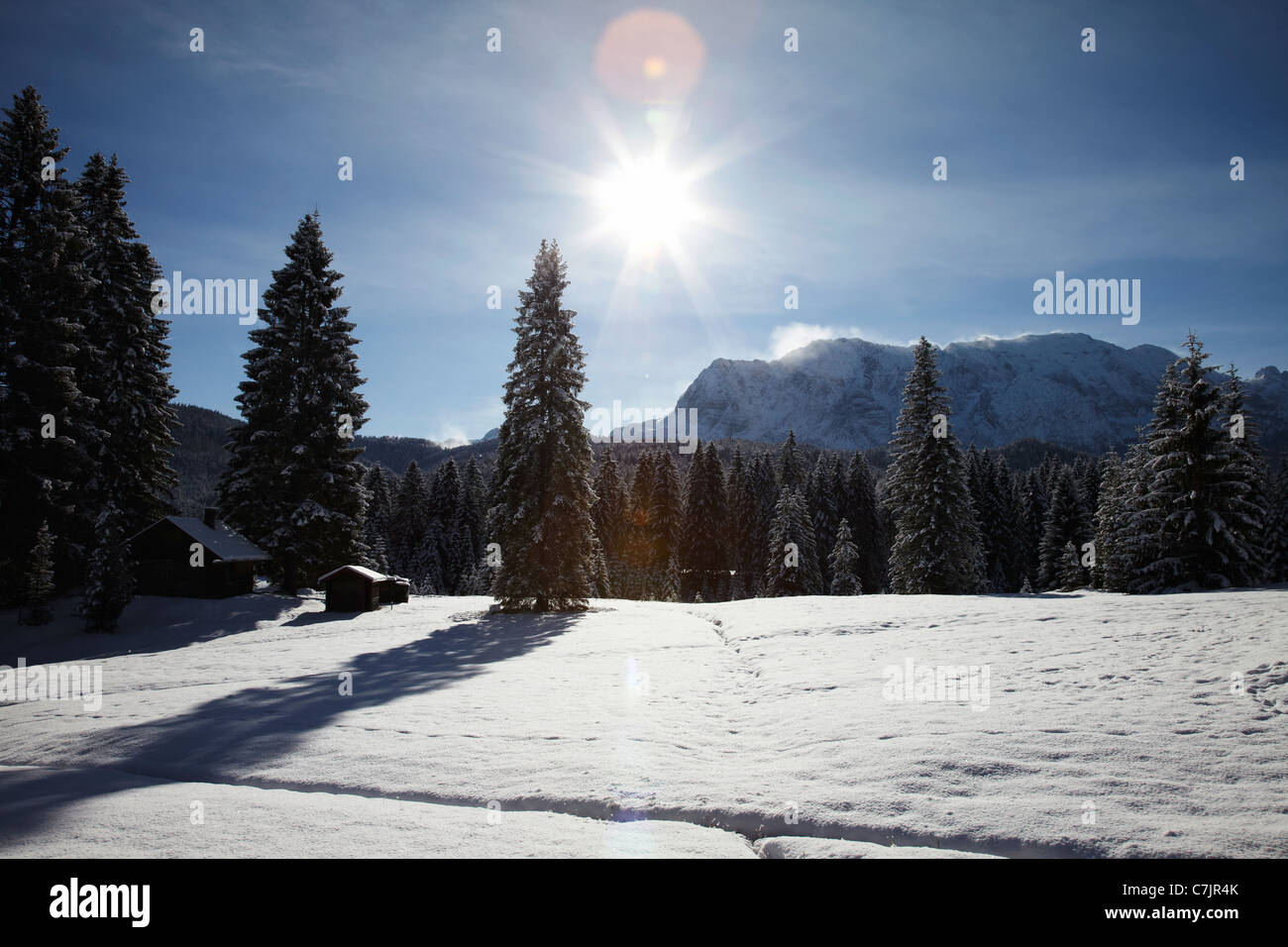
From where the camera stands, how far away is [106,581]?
958 inches

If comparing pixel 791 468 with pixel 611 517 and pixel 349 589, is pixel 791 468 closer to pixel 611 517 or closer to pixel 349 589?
pixel 611 517

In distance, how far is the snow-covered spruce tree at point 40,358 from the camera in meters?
26.5

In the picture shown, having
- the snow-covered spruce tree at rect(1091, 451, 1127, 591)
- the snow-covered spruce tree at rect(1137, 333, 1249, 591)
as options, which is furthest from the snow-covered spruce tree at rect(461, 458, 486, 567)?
the snow-covered spruce tree at rect(1137, 333, 1249, 591)

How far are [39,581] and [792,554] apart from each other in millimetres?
41767

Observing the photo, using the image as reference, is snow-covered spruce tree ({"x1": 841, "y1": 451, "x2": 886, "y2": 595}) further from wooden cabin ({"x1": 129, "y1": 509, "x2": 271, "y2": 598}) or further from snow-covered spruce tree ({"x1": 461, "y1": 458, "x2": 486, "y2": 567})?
wooden cabin ({"x1": 129, "y1": 509, "x2": 271, "y2": 598})

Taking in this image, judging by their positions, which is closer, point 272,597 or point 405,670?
point 405,670

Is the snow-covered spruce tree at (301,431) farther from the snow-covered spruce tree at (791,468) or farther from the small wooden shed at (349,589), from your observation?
the snow-covered spruce tree at (791,468)

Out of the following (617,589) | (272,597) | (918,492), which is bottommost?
(617,589)

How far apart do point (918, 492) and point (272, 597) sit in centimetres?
3547

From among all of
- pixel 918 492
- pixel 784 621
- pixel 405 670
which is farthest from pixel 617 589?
pixel 405 670
